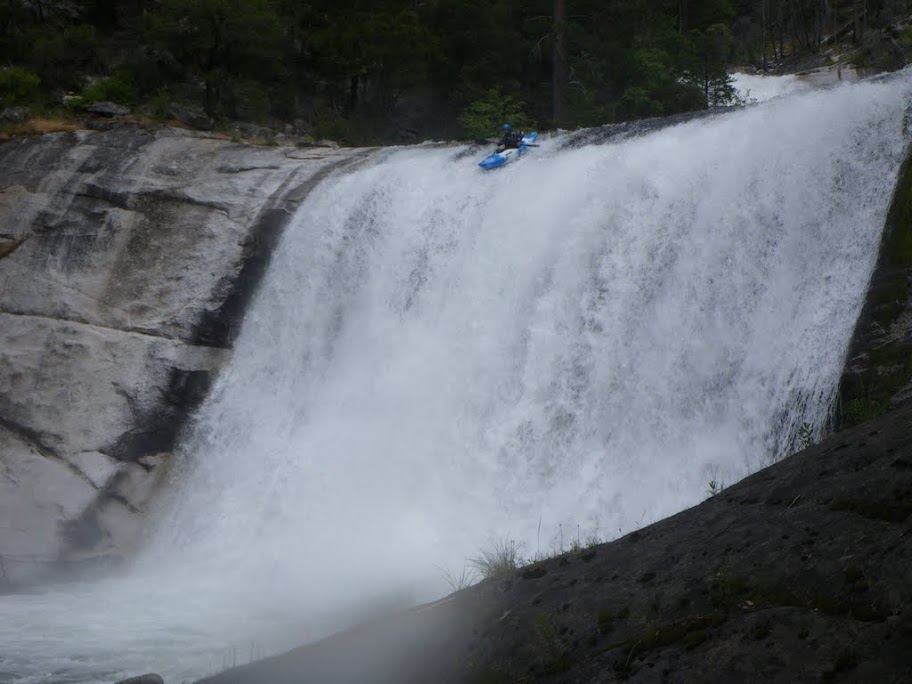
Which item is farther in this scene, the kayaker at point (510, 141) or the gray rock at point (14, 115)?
the gray rock at point (14, 115)

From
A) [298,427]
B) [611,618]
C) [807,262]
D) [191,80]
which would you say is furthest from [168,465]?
[191,80]

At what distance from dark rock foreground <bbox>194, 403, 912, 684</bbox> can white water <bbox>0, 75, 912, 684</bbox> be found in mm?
3300

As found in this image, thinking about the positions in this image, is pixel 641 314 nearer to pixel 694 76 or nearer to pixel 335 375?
pixel 335 375

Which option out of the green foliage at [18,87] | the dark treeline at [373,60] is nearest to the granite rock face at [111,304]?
the green foliage at [18,87]

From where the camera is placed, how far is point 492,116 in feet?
89.5

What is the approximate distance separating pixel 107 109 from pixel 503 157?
10109 millimetres

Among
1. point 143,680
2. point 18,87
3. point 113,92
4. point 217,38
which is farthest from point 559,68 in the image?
point 143,680

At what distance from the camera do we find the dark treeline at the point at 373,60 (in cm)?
2503

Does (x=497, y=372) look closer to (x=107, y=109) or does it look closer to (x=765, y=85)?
(x=107, y=109)

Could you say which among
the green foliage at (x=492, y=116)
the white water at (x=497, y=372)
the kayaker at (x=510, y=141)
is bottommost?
the white water at (x=497, y=372)

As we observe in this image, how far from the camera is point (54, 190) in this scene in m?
17.3

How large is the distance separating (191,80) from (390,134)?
621 centimetres

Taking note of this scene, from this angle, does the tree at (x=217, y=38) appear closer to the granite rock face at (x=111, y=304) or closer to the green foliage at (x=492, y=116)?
the green foliage at (x=492, y=116)

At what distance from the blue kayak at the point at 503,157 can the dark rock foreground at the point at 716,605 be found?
31.7 feet
